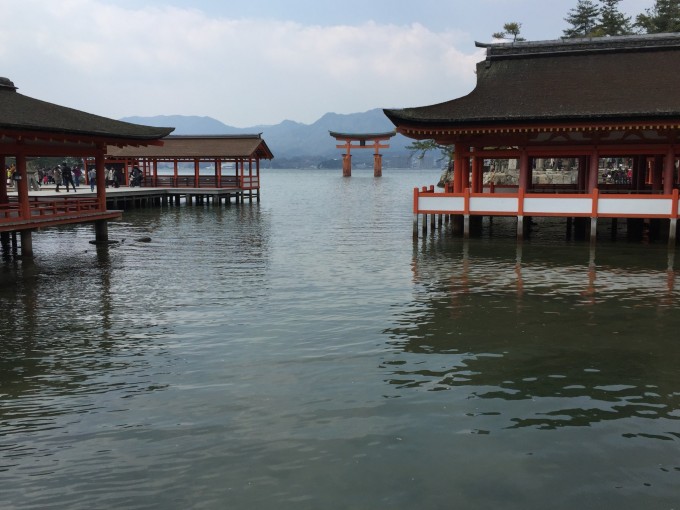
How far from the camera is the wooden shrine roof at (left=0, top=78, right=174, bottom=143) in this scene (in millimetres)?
18047

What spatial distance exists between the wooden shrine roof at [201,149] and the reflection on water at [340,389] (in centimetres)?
3208

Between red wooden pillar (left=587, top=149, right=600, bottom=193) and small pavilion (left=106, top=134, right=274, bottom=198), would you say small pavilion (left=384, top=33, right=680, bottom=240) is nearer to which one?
red wooden pillar (left=587, top=149, right=600, bottom=193)

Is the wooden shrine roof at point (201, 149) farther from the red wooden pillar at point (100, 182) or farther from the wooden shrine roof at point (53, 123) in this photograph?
the red wooden pillar at point (100, 182)

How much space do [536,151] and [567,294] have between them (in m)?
10.9

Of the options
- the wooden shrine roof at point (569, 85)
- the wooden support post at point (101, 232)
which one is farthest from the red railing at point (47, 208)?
the wooden shrine roof at point (569, 85)

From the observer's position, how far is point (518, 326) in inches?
482

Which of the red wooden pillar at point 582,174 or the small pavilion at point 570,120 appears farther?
the red wooden pillar at point 582,174

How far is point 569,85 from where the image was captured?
2473 centimetres

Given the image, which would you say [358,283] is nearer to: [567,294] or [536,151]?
[567,294]

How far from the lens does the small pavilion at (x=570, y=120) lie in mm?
22344

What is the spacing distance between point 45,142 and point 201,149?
30.3 meters

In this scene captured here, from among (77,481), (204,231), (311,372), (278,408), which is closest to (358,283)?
(311,372)

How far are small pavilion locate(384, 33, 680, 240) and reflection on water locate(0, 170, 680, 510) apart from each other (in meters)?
5.61

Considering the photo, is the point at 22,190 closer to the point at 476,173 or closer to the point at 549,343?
the point at 549,343
